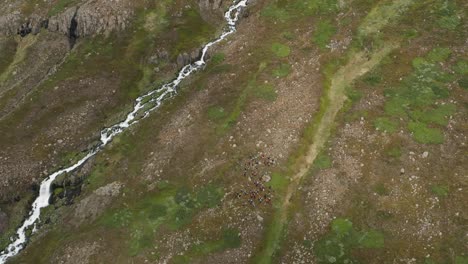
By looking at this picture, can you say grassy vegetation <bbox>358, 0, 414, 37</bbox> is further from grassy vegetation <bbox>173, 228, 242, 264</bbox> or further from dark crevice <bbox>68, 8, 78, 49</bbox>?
dark crevice <bbox>68, 8, 78, 49</bbox>

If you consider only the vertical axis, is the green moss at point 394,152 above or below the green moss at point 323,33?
below

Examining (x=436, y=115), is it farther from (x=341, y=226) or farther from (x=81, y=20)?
(x=81, y=20)

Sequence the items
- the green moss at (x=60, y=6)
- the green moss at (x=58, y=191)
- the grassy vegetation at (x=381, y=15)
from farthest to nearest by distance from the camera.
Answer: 1. the green moss at (x=60, y=6)
2. the grassy vegetation at (x=381, y=15)
3. the green moss at (x=58, y=191)

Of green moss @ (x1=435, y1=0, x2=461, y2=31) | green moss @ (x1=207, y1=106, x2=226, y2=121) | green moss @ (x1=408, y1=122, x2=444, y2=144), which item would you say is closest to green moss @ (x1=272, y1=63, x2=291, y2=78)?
green moss @ (x1=207, y1=106, x2=226, y2=121)

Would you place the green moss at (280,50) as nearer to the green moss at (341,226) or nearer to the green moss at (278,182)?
the green moss at (278,182)

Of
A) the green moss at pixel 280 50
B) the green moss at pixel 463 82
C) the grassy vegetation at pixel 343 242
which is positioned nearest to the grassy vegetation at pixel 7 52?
the green moss at pixel 280 50

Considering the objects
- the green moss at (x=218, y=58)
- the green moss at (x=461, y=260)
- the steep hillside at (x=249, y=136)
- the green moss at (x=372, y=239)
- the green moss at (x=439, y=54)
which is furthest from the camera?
the green moss at (x=218, y=58)

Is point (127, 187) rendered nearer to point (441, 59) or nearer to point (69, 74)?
point (69, 74)

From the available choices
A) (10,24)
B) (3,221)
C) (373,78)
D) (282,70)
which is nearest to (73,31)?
(10,24)
